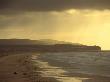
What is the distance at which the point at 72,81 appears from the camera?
44781 mm

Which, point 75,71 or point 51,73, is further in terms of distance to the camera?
point 75,71

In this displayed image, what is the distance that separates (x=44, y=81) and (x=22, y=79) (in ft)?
7.53

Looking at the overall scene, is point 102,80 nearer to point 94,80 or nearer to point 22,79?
point 94,80

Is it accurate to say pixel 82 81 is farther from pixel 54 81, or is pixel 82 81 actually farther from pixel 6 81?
pixel 6 81

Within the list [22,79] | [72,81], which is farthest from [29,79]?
[72,81]

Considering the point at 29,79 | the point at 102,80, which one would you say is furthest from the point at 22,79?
the point at 102,80

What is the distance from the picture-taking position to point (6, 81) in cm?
4197

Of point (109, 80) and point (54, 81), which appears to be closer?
point (54, 81)

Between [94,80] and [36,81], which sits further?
[94,80]

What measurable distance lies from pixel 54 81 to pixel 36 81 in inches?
85.4

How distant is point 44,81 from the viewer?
42.9m

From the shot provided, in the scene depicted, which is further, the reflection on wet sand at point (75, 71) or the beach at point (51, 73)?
the reflection on wet sand at point (75, 71)

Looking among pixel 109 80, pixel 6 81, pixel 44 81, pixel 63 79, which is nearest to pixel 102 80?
pixel 109 80

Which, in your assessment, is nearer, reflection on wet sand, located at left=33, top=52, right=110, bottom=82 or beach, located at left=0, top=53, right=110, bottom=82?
beach, located at left=0, top=53, right=110, bottom=82
